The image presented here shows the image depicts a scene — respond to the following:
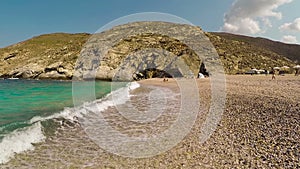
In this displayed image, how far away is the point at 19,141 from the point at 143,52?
53527 millimetres

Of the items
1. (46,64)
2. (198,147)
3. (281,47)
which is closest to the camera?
(198,147)

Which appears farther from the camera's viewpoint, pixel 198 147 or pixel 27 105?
pixel 27 105

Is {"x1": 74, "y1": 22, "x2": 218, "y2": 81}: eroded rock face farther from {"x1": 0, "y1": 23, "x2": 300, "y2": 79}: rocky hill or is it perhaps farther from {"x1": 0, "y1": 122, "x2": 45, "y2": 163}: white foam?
{"x1": 0, "y1": 122, "x2": 45, "y2": 163}: white foam

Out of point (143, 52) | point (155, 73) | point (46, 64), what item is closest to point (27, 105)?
point (155, 73)

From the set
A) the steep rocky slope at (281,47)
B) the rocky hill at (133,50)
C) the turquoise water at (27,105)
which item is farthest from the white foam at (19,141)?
the steep rocky slope at (281,47)

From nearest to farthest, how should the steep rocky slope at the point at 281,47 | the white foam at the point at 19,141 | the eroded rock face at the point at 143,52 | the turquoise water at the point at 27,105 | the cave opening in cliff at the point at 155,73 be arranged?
the white foam at the point at 19,141 → the turquoise water at the point at 27,105 → the cave opening in cliff at the point at 155,73 → the eroded rock face at the point at 143,52 → the steep rocky slope at the point at 281,47

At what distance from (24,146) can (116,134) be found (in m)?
3.49

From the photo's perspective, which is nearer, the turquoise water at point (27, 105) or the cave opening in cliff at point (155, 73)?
the turquoise water at point (27, 105)

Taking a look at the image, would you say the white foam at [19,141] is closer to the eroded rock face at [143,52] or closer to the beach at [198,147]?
the beach at [198,147]

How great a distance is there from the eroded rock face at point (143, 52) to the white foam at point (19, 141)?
46.6 metres

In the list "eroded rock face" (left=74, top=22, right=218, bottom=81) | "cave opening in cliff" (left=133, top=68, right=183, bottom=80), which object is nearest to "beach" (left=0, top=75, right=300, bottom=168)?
"eroded rock face" (left=74, top=22, right=218, bottom=81)

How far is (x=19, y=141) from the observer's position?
356 inches

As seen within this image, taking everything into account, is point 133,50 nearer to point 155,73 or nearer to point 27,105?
point 155,73

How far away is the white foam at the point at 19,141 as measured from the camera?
26.2ft
